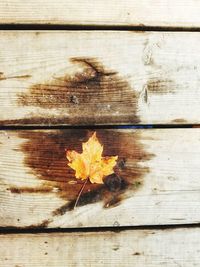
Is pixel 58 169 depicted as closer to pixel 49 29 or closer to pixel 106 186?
pixel 106 186

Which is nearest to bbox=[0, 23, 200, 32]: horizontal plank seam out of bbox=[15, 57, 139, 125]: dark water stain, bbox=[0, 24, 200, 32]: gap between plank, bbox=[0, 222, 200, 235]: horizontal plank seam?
bbox=[0, 24, 200, 32]: gap between plank

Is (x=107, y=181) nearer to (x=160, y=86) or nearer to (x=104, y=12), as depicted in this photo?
(x=160, y=86)

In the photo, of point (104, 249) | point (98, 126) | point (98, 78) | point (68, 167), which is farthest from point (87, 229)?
point (98, 78)

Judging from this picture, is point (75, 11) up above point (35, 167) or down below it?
above

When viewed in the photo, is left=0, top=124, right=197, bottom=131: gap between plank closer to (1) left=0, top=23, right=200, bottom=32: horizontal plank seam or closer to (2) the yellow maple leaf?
(2) the yellow maple leaf

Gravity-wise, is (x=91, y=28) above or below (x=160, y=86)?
above

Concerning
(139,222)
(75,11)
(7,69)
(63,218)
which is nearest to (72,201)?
(63,218)
